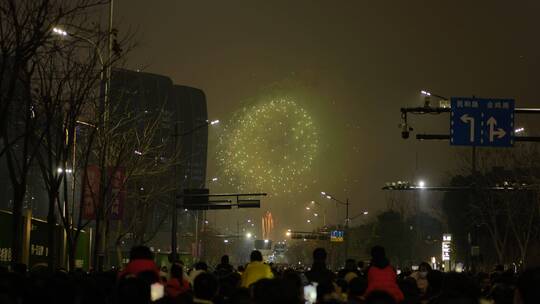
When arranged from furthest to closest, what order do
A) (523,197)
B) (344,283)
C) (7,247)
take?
(523,197), (7,247), (344,283)

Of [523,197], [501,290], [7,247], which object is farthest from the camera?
[523,197]

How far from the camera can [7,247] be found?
2523 centimetres

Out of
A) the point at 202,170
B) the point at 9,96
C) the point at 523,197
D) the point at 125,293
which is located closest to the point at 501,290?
the point at 125,293

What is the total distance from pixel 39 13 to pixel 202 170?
586 feet

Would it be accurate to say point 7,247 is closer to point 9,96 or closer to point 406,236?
point 9,96

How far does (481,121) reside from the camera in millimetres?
27719

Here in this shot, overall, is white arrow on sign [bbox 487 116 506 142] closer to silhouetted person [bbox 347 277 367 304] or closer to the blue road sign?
the blue road sign

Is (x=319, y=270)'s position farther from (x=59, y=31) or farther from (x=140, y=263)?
(x=59, y=31)

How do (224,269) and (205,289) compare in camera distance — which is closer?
(205,289)

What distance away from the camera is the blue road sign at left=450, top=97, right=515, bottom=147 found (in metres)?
27.6

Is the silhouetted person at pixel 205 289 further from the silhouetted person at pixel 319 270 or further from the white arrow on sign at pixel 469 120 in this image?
the white arrow on sign at pixel 469 120

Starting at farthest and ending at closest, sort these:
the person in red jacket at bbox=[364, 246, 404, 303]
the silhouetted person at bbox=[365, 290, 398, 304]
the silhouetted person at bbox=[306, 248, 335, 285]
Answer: the silhouetted person at bbox=[306, 248, 335, 285] < the person in red jacket at bbox=[364, 246, 404, 303] < the silhouetted person at bbox=[365, 290, 398, 304]

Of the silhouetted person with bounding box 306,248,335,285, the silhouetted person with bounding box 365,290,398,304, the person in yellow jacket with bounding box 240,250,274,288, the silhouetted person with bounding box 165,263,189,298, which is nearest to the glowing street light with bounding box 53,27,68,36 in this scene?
the person in yellow jacket with bounding box 240,250,274,288

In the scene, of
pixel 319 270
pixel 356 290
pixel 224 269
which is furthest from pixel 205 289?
pixel 224 269
